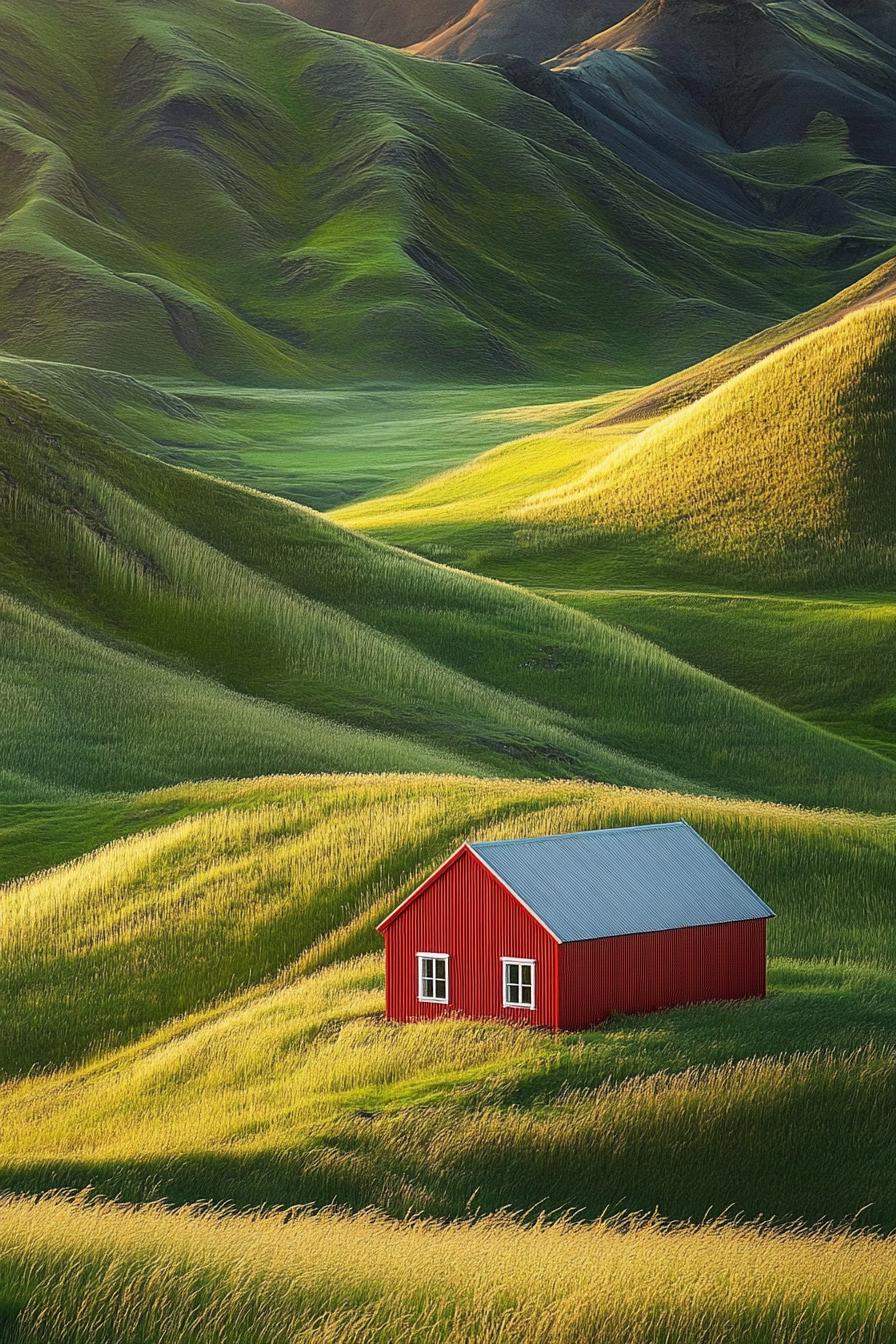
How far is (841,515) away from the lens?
107 metres

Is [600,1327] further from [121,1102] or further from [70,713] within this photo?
[70,713]

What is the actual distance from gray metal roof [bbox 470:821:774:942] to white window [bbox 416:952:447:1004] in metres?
2.16

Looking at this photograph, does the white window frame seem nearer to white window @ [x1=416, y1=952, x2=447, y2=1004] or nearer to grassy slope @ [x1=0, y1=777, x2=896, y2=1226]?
white window @ [x1=416, y1=952, x2=447, y2=1004]

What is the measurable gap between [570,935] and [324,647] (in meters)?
43.5

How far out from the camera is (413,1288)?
19734mm

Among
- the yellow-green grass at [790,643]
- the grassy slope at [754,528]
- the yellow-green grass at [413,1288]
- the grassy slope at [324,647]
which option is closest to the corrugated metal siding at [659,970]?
the yellow-green grass at [413,1288]

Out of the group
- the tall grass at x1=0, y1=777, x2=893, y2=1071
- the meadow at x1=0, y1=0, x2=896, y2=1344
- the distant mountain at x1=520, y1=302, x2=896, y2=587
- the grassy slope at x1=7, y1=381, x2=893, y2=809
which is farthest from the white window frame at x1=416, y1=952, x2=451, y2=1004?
the distant mountain at x1=520, y1=302, x2=896, y2=587

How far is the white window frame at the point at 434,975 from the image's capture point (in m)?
32.3

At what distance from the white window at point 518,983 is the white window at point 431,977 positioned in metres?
1.23

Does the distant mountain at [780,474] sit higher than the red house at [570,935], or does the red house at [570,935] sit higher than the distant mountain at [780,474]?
the distant mountain at [780,474]

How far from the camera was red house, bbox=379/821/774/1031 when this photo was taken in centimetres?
3111

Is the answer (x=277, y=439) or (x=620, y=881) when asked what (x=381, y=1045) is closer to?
(x=620, y=881)

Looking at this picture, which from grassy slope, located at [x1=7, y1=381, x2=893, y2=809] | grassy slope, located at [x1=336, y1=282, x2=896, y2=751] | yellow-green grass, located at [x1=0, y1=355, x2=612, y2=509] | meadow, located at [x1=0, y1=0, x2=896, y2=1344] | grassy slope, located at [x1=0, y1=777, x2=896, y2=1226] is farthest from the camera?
yellow-green grass, located at [x1=0, y1=355, x2=612, y2=509]

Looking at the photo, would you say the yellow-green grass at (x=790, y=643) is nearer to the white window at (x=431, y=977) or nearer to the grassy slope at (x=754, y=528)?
the grassy slope at (x=754, y=528)
